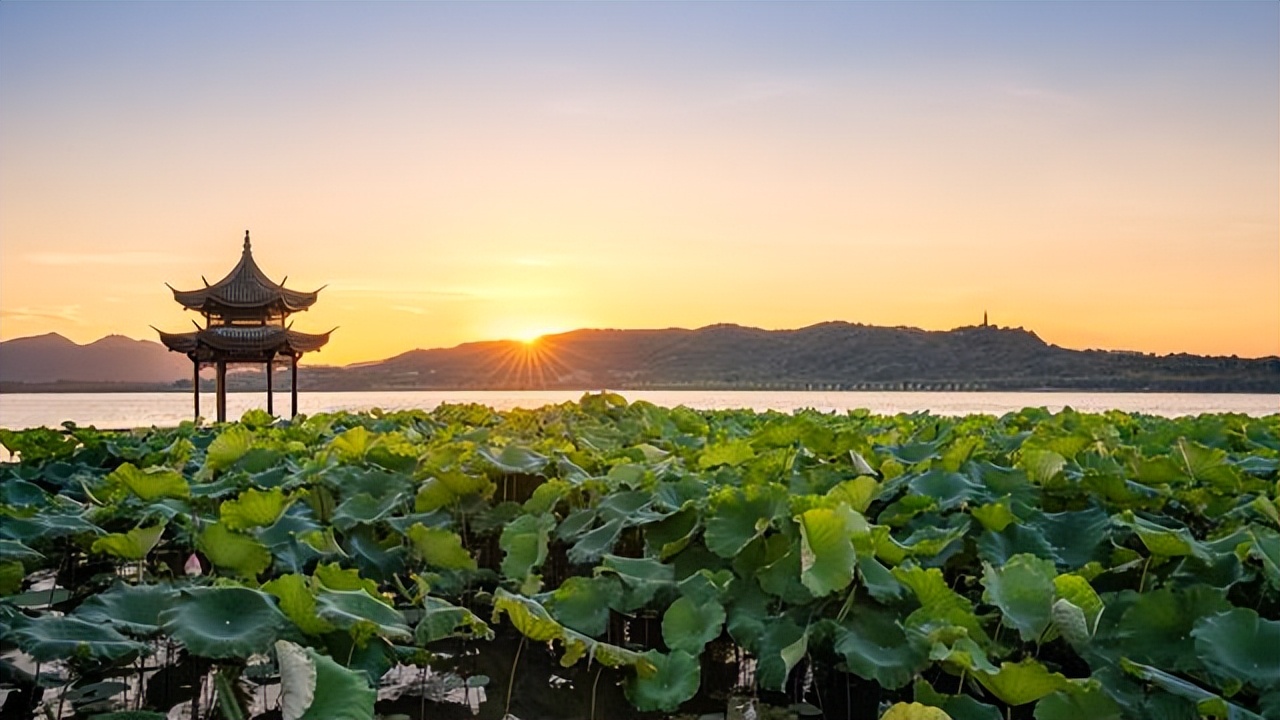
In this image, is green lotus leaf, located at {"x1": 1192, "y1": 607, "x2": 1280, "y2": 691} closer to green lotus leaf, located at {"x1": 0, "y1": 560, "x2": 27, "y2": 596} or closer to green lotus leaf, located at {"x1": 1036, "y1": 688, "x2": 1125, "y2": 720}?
green lotus leaf, located at {"x1": 1036, "y1": 688, "x2": 1125, "y2": 720}

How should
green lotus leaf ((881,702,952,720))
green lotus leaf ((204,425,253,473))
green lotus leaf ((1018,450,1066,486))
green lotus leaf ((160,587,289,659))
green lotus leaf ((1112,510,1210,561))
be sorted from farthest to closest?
green lotus leaf ((204,425,253,473)), green lotus leaf ((1018,450,1066,486)), green lotus leaf ((1112,510,1210,561)), green lotus leaf ((160,587,289,659)), green lotus leaf ((881,702,952,720))

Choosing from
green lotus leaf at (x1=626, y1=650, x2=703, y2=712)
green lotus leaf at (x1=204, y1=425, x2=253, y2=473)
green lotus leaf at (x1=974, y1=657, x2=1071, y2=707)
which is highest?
green lotus leaf at (x1=204, y1=425, x2=253, y2=473)

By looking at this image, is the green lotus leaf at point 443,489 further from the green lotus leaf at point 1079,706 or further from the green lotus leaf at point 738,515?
the green lotus leaf at point 1079,706

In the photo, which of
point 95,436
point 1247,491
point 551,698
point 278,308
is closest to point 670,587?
point 551,698

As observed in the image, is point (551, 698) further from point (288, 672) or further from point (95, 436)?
point (95, 436)

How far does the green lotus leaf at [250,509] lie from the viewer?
9.10ft

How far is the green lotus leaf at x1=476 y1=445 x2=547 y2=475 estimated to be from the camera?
3.42 m

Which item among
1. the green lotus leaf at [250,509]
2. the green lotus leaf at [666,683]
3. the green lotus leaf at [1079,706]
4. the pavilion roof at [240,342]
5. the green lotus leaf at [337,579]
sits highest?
the pavilion roof at [240,342]

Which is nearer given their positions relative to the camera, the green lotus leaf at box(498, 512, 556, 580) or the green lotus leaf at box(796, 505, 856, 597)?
the green lotus leaf at box(796, 505, 856, 597)

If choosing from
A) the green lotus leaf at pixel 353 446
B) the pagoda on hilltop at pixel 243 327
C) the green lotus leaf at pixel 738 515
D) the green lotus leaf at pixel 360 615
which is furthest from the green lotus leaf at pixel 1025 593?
the pagoda on hilltop at pixel 243 327

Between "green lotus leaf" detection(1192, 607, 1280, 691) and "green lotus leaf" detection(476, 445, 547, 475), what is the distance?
211cm

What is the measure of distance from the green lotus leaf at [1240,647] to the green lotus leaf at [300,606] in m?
1.68

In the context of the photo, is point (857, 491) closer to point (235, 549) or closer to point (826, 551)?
point (826, 551)

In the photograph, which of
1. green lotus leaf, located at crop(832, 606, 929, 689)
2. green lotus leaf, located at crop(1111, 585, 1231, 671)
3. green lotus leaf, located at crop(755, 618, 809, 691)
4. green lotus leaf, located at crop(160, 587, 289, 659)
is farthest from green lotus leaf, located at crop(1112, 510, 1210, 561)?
green lotus leaf, located at crop(160, 587, 289, 659)
